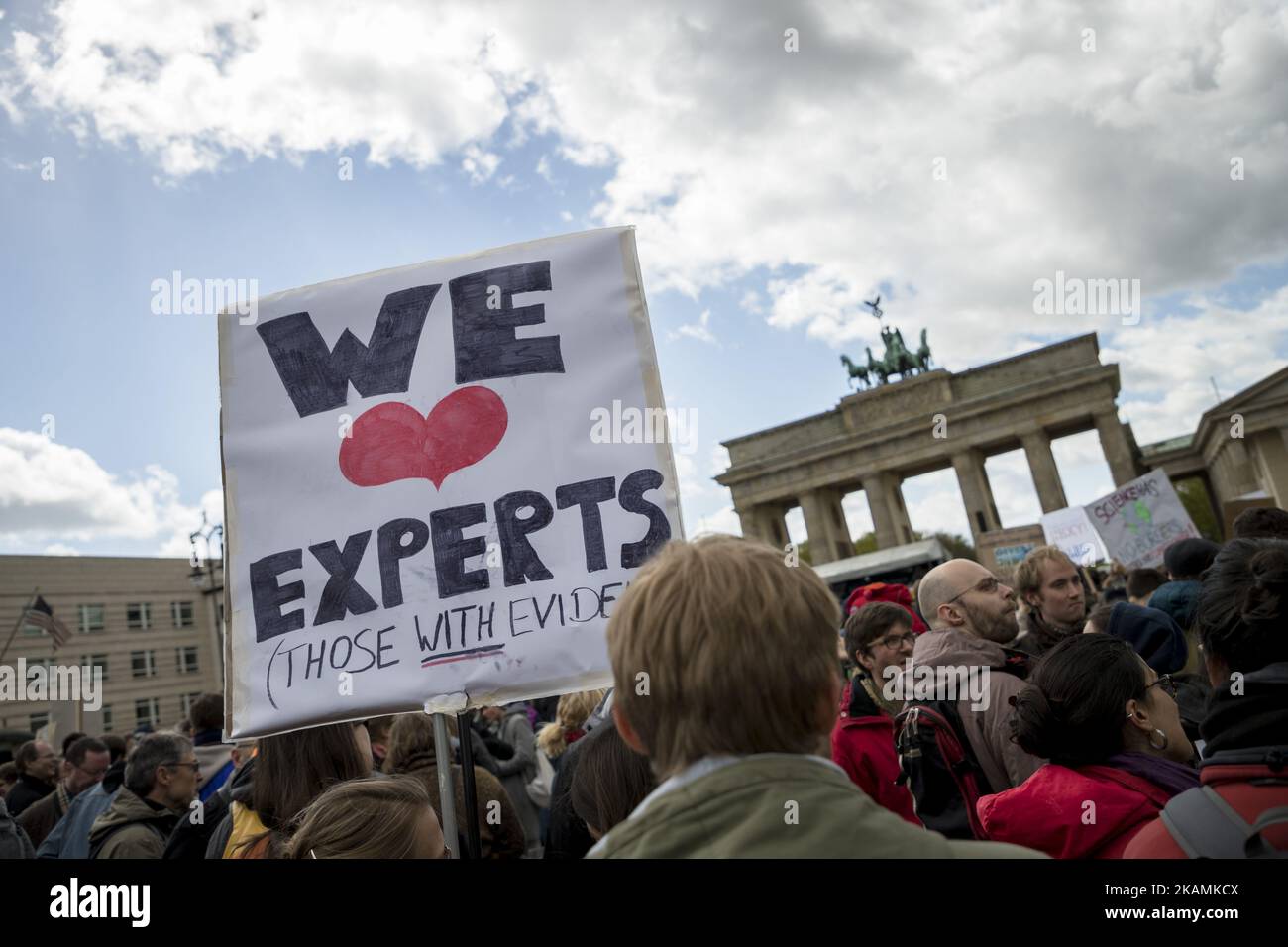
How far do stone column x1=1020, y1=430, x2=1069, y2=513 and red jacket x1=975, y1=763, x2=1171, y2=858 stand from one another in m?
47.0

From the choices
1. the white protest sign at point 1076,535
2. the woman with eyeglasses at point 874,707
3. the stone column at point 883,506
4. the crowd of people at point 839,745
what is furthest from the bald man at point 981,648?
the stone column at point 883,506

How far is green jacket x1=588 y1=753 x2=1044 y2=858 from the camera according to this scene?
3.82 ft

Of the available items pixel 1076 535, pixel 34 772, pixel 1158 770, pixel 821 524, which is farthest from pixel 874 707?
pixel 821 524

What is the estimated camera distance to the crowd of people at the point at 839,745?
1.29 metres

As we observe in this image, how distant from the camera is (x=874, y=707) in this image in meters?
4.14

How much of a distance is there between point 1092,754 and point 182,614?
56.0 metres

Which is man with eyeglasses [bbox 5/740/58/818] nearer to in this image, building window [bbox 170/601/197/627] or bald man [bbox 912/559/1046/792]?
bald man [bbox 912/559/1046/792]

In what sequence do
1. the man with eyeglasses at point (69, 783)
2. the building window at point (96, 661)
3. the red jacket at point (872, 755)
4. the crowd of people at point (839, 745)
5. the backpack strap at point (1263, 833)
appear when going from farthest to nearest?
the building window at point (96, 661) → the man with eyeglasses at point (69, 783) → the red jacket at point (872, 755) → the backpack strap at point (1263, 833) → the crowd of people at point (839, 745)

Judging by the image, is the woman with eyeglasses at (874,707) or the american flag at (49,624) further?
the american flag at (49,624)

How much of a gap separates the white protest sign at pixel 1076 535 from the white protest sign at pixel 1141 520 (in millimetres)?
2256

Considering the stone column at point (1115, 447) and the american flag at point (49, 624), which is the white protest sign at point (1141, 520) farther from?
the stone column at point (1115, 447)

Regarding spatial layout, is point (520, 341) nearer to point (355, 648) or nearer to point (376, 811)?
point (355, 648)
